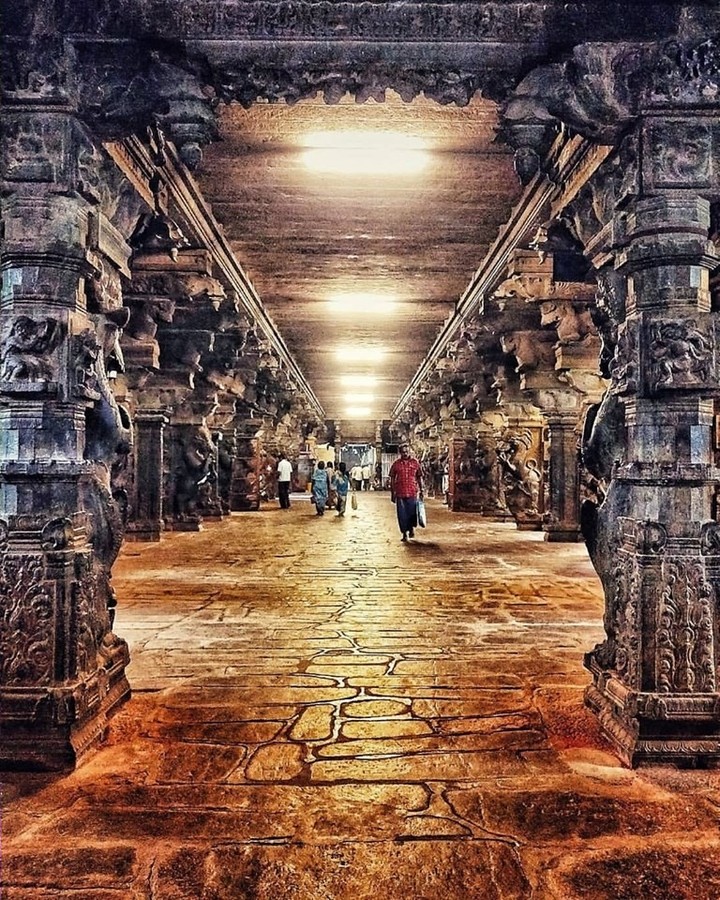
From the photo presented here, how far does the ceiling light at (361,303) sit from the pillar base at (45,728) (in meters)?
6.89

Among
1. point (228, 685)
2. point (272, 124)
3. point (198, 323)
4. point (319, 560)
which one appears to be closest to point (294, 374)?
point (198, 323)

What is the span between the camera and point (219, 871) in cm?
230

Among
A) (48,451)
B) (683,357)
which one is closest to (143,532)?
(48,451)

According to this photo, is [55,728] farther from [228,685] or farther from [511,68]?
[511,68]

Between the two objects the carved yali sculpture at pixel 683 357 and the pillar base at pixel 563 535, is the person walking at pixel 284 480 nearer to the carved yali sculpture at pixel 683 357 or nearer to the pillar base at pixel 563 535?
the pillar base at pixel 563 535

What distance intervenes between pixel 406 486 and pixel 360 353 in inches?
151

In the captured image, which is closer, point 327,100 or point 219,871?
point 219,871

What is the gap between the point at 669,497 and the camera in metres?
3.33

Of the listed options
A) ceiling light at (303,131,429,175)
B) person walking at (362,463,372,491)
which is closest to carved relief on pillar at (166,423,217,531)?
ceiling light at (303,131,429,175)

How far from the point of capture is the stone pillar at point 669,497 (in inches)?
127

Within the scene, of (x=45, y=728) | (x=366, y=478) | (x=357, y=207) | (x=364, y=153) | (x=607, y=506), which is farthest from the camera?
(x=366, y=478)

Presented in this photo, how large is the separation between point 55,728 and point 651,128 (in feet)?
12.8

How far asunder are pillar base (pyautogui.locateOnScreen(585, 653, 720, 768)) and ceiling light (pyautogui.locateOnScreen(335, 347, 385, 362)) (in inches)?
427

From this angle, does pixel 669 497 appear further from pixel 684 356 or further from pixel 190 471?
pixel 190 471
